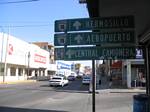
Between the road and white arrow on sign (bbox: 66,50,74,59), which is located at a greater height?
white arrow on sign (bbox: 66,50,74,59)

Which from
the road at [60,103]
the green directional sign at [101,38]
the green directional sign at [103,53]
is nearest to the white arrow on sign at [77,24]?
the green directional sign at [101,38]

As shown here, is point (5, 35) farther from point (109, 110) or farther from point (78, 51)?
point (78, 51)

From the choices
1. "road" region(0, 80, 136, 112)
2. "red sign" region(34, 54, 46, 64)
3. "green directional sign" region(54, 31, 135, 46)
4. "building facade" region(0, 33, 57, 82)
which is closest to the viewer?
"green directional sign" region(54, 31, 135, 46)

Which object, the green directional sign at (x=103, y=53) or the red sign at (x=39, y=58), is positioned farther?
the red sign at (x=39, y=58)

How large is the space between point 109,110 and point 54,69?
10373 cm

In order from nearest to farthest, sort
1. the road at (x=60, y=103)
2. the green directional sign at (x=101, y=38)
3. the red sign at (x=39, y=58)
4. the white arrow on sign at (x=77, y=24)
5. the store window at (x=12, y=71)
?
the green directional sign at (x=101, y=38), the white arrow on sign at (x=77, y=24), the road at (x=60, y=103), the store window at (x=12, y=71), the red sign at (x=39, y=58)

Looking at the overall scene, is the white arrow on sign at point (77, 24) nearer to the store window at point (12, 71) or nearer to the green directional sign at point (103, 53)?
the green directional sign at point (103, 53)

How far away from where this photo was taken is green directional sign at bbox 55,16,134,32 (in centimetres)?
880

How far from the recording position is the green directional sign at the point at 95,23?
28.9ft

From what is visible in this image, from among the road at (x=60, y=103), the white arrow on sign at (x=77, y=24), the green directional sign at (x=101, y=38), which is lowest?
the road at (x=60, y=103)

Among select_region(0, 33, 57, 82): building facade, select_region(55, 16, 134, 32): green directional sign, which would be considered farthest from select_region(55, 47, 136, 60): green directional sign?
select_region(0, 33, 57, 82): building facade

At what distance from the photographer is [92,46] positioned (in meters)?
8.73

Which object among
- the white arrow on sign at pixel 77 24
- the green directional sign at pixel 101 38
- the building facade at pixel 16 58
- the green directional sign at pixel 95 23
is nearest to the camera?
the green directional sign at pixel 101 38

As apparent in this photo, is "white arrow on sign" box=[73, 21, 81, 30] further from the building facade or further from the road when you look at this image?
the building facade
